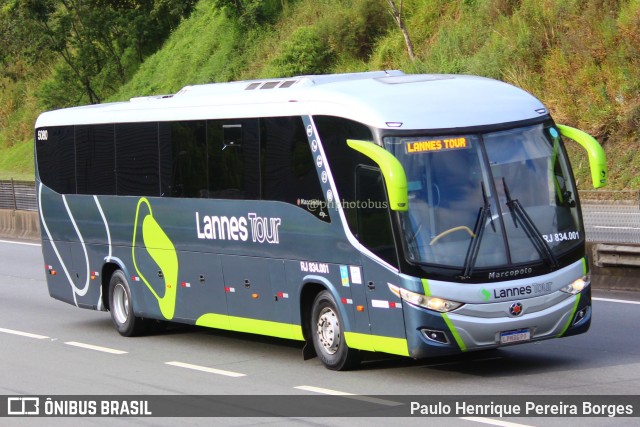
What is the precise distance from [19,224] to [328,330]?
80.7ft

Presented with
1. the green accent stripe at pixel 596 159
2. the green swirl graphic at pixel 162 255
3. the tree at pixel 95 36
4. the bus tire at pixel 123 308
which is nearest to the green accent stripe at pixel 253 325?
the green swirl graphic at pixel 162 255

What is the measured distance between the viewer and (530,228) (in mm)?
11758

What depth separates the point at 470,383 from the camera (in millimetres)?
11531

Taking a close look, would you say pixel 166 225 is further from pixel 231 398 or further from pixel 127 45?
pixel 127 45

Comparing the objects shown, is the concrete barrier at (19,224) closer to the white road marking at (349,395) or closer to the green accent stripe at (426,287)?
the white road marking at (349,395)

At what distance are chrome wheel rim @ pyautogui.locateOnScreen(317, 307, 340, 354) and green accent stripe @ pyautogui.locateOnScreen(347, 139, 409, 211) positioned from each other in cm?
→ 188

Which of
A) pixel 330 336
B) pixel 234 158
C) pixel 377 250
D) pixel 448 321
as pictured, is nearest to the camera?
pixel 448 321

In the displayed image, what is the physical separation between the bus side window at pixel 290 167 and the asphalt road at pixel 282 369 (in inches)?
74.2

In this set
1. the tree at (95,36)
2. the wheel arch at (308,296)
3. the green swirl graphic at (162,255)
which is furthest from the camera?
the tree at (95,36)

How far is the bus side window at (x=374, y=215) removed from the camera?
11609 mm

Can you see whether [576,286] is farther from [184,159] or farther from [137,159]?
[137,159]

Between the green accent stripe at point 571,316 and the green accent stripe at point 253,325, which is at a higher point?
the green accent stripe at point 571,316

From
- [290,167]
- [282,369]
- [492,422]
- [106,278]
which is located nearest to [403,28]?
[106,278]

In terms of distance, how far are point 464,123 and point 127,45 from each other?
59505 mm
